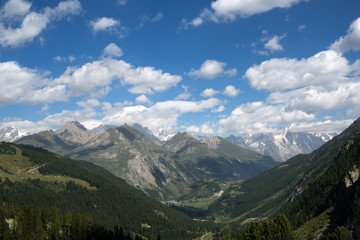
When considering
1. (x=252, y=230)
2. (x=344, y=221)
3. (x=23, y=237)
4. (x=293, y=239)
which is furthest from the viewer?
(x=344, y=221)

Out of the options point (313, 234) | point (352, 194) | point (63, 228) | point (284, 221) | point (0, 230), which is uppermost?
point (0, 230)

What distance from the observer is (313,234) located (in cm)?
15488

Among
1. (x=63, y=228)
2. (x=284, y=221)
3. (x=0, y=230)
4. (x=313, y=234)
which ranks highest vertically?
(x=0, y=230)

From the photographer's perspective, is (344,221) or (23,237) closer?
(23,237)

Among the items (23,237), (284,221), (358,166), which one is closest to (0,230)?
(23,237)

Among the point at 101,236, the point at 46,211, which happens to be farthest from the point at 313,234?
the point at 46,211

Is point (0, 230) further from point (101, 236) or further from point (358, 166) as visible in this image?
point (358, 166)

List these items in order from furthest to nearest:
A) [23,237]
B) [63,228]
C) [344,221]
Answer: [63,228], [344,221], [23,237]

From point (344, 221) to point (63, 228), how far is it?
149 meters

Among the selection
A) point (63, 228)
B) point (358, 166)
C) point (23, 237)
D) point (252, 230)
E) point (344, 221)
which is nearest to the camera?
point (252, 230)

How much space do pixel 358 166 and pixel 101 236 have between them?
15992 centimetres

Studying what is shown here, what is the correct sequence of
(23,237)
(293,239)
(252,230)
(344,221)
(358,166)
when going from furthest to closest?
(358,166), (344,221), (23,237), (252,230), (293,239)

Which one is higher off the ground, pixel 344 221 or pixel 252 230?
pixel 252 230

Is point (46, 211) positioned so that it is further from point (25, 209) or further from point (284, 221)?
point (284, 221)
